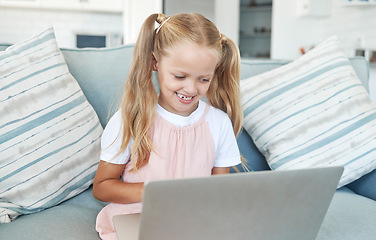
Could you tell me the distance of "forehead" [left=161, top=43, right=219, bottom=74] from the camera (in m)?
1.04

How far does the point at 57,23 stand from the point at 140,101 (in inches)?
159

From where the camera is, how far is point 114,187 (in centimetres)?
110

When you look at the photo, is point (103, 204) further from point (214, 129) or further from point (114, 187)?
point (214, 129)

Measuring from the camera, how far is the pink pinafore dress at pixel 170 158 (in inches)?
46.0

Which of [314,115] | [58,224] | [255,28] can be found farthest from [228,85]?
[255,28]

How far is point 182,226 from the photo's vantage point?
73 cm

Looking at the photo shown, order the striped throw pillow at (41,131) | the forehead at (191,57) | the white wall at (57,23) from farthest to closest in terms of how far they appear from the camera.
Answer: the white wall at (57,23), the striped throw pillow at (41,131), the forehead at (191,57)

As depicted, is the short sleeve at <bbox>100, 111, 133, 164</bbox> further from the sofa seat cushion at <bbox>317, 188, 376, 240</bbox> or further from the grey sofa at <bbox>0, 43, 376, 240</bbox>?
the sofa seat cushion at <bbox>317, 188, 376, 240</bbox>

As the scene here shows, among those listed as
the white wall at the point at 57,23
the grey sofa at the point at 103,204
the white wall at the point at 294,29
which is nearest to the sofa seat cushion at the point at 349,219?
the grey sofa at the point at 103,204

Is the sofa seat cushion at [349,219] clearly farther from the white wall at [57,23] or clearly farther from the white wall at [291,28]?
the white wall at [57,23]

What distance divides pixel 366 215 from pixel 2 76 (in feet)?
3.82

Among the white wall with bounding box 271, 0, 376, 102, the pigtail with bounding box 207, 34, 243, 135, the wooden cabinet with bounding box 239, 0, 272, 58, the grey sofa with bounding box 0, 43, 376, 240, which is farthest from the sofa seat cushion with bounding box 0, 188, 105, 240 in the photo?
the wooden cabinet with bounding box 239, 0, 272, 58

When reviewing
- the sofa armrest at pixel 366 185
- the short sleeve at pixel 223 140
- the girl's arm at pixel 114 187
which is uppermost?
the short sleeve at pixel 223 140

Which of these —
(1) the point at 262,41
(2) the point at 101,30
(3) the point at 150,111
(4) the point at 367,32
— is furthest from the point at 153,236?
(1) the point at 262,41
